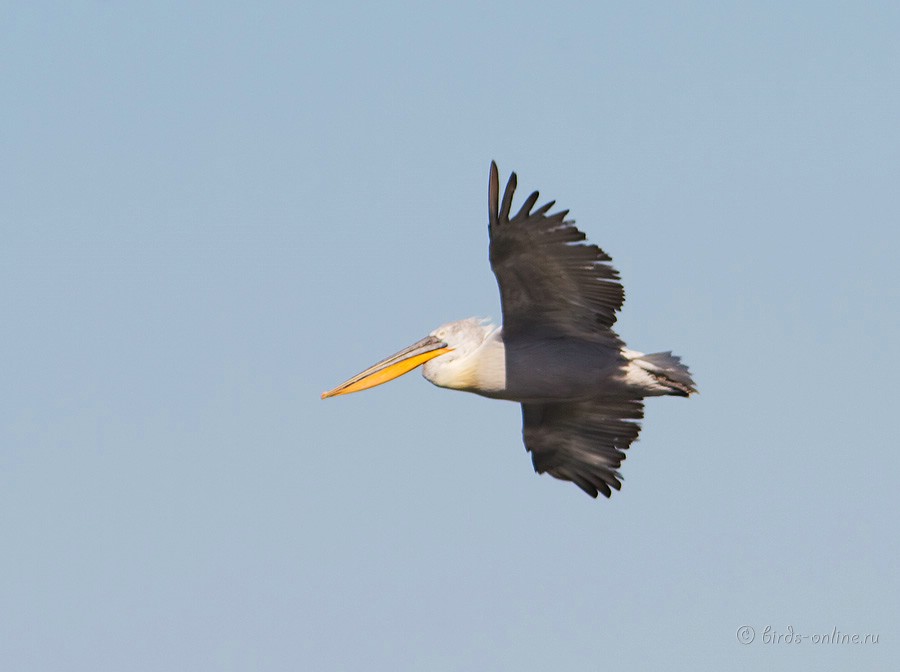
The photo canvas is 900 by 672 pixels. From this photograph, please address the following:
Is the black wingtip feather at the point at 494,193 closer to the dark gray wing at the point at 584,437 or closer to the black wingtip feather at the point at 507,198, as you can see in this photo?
the black wingtip feather at the point at 507,198

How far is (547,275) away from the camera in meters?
9.95

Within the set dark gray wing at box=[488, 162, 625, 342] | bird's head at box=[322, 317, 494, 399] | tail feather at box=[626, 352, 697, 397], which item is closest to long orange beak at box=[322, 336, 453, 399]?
bird's head at box=[322, 317, 494, 399]

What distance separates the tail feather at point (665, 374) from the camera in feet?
33.9

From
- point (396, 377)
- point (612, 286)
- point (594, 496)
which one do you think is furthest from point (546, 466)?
point (612, 286)

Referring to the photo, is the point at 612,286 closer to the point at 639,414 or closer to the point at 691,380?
the point at 691,380

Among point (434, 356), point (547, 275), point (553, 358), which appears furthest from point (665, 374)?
point (434, 356)

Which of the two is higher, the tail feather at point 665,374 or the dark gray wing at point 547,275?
the dark gray wing at point 547,275

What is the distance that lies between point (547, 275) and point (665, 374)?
1.16 metres

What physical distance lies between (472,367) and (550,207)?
1.49 m

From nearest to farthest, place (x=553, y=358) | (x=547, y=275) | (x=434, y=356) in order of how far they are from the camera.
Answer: (x=547, y=275)
(x=553, y=358)
(x=434, y=356)

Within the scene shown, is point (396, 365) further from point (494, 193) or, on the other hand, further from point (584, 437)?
point (494, 193)

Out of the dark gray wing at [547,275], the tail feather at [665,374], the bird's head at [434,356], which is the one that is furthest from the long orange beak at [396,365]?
the tail feather at [665,374]

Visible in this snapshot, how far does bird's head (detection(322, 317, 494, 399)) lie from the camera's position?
10812 millimetres

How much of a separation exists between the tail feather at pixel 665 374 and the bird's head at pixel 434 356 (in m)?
1.24
